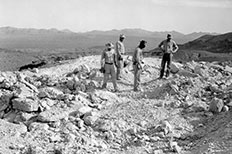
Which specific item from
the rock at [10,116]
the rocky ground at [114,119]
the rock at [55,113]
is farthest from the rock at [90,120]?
the rock at [10,116]

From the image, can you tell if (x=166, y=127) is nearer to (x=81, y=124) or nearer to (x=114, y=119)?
(x=114, y=119)

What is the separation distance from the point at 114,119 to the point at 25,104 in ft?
6.51

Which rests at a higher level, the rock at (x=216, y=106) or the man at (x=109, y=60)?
the man at (x=109, y=60)

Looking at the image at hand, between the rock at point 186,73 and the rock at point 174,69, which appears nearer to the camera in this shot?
the rock at point 186,73

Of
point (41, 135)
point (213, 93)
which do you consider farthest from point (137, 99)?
point (41, 135)

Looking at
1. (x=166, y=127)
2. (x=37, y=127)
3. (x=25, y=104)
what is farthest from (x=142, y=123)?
(x=25, y=104)

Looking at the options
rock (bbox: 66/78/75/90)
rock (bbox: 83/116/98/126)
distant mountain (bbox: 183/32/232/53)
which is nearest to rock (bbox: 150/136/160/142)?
rock (bbox: 83/116/98/126)

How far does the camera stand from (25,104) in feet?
25.0

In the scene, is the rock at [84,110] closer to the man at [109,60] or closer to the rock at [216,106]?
the man at [109,60]

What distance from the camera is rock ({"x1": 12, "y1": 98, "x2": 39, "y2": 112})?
24.8ft

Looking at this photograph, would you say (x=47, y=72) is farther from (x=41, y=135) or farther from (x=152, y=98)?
(x=41, y=135)

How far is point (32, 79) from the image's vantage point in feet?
37.1

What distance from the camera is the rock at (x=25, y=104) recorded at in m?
7.57

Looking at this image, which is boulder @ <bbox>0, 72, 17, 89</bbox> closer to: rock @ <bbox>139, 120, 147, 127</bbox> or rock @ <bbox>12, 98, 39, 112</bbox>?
rock @ <bbox>12, 98, 39, 112</bbox>
